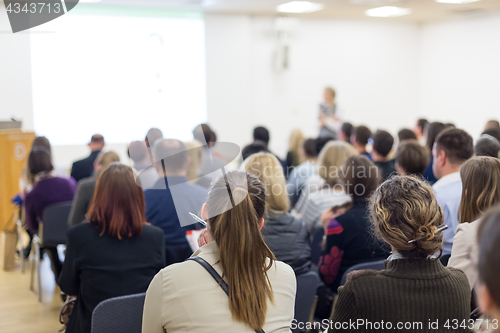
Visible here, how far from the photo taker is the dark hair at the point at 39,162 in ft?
12.1

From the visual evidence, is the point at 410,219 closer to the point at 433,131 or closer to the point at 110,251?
the point at 110,251

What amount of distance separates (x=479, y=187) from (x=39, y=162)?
129 inches

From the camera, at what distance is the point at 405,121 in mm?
10180

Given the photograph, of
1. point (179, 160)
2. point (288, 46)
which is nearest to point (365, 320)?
point (179, 160)

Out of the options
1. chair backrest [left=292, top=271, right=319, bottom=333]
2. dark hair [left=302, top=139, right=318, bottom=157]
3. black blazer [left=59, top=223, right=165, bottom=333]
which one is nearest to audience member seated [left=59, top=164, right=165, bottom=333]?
black blazer [left=59, top=223, right=165, bottom=333]

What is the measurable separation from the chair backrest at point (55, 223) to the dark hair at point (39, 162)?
0.43 meters

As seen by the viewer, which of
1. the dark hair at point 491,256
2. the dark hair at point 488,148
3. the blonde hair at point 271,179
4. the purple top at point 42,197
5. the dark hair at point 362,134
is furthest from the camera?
the dark hair at point 362,134

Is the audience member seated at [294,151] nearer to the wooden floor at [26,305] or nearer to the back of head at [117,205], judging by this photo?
the wooden floor at [26,305]

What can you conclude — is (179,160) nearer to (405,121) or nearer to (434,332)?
(434,332)

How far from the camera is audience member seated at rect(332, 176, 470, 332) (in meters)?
1.26

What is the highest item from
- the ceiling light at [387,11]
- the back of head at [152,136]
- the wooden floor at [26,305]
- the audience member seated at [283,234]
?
the ceiling light at [387,11]

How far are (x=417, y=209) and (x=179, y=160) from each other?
708mm


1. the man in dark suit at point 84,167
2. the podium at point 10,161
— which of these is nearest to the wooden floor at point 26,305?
the man in dark suit at point 84,167

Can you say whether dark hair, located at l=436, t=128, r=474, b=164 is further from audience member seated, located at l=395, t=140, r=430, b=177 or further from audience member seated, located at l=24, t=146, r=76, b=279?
audience member seated, located at l=24, t=146, r=76, b=279
